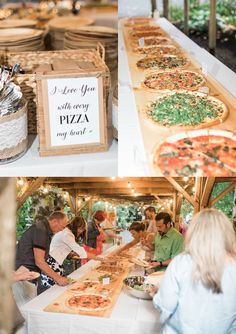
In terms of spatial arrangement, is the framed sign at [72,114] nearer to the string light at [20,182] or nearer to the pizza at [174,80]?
the string light at [20,182]

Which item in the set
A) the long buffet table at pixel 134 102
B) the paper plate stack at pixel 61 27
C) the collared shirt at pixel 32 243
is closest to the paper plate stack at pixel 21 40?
the paper plate stack at pixel 61 27

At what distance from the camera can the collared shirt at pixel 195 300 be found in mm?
2270

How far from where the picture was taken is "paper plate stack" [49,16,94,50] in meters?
3.88

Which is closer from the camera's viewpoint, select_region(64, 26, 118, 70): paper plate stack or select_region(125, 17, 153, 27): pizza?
select_region(64, 26, 118, 70): paper plate stack

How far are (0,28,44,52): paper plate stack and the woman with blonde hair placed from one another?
66.8 inches

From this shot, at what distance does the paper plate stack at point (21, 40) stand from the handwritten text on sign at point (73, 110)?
102 cm

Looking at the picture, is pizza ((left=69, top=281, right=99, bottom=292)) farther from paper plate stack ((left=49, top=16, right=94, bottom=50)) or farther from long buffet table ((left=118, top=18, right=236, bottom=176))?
paper plate stack ((left=49, top=16, right=94, bottom=50))

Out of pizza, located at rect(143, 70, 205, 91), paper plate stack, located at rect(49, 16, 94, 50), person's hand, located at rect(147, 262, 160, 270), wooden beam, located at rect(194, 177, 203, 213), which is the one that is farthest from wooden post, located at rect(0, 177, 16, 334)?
paper plate stack, located at rect(49, 16, 94, 50)

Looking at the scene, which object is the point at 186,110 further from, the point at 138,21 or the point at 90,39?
the point at 138,21

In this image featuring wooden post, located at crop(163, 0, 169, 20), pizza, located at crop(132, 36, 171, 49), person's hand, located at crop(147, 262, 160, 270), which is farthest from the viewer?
pizza, located at crop(132, 36, 171, 49)

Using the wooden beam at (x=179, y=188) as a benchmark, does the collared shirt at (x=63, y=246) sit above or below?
below

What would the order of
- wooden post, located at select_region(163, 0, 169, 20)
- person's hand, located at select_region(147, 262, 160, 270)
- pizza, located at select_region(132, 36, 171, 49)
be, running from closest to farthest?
1. person's hand, located at select_region(147, 262, 160, 270)
2. wooden post, located at select_region(163, 0, 169, 20)
3. pizza, located at select_region(132, 36, 171, 49)

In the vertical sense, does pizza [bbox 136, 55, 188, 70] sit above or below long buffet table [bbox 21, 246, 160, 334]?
above

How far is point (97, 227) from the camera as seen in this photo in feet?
8.32
